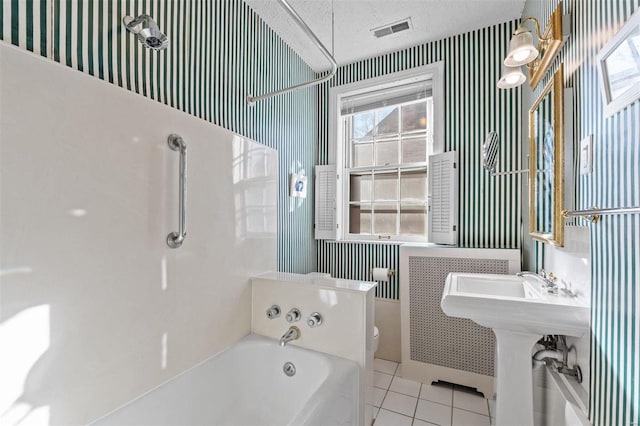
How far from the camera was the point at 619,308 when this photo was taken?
0.89 meters

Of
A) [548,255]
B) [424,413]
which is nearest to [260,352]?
[424,413]

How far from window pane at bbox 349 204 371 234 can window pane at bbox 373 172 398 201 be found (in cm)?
15

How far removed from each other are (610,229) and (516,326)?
594 mm

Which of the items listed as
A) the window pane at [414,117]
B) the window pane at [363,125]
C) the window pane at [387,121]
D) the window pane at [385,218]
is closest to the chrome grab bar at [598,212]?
the window pane at [385,218]

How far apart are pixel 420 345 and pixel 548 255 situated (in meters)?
1.14

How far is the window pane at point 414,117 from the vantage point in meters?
2.57

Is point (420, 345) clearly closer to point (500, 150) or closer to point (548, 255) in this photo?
point (548, 255)

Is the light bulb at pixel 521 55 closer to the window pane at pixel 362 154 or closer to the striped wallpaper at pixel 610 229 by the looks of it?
the striped wallpaper at pixel 610 229

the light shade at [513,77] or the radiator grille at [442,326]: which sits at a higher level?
the light shade at [513,77]

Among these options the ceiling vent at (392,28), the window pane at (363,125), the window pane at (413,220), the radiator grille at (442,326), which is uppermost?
the ceiling vent at (392,28)

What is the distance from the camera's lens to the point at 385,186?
8.92ft

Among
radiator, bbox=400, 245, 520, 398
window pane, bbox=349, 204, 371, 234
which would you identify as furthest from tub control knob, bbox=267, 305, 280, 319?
window pane, bbox=349, 204, 371, 234

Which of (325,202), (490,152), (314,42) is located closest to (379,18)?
(314,42)

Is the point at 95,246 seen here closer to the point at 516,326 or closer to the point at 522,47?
the point at 516,326
